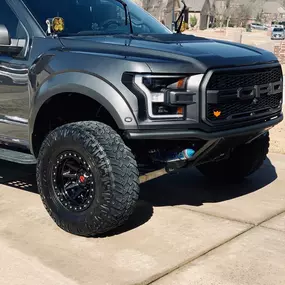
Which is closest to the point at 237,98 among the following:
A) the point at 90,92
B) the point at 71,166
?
the point at 90,92

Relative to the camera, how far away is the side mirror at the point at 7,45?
486 cm

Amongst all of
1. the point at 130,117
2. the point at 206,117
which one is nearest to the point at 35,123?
the point at 130,117

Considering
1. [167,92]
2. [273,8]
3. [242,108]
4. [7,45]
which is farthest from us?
[273,8]

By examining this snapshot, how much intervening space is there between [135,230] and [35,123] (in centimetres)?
125

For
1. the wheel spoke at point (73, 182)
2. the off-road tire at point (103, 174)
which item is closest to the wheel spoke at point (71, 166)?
the wheel spoke at point (73, 182)

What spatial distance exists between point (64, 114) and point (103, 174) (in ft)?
3.28

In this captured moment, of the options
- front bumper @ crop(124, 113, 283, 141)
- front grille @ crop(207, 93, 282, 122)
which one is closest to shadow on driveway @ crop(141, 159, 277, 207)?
front grille @ crop(207, 93, 282, 122)

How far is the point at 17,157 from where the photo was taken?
501 cm

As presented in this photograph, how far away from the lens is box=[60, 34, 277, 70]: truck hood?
4289 mm

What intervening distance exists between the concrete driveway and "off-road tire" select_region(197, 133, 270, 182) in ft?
0.54

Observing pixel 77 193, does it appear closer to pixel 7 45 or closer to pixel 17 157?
pixel 17 157

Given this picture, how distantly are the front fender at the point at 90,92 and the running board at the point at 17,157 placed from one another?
1.31 ft

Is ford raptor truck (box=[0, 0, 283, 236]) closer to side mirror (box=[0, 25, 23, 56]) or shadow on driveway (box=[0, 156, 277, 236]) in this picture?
side mirror (box=[0, 25, 23, 56])

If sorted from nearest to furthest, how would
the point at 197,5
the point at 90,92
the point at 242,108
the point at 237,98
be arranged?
the point at 90,92 → the point at 237,98 → the point at 242,108 → the point at 197,5
